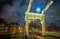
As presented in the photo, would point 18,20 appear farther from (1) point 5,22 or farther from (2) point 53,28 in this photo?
(2) point 53,28

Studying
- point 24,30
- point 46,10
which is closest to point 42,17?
point 46,10

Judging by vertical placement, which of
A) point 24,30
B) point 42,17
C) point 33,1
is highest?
point 33,1

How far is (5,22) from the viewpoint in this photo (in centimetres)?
436

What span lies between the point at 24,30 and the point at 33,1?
2.32 ft

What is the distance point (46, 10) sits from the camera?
14.6ft

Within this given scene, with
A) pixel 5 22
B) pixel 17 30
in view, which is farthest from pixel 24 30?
pixel 5 22

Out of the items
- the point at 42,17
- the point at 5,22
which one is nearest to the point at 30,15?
the point at 42,17

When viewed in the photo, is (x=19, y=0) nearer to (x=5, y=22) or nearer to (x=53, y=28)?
(x=5, y=22)

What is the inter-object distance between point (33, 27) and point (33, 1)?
1.99 feet

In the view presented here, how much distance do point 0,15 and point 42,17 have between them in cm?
95

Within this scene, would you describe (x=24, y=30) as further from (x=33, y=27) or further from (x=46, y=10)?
(x=46, y=10)

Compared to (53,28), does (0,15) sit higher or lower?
higher

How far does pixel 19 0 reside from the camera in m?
4.48

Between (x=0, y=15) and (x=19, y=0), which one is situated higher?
(x=19, y=0)
